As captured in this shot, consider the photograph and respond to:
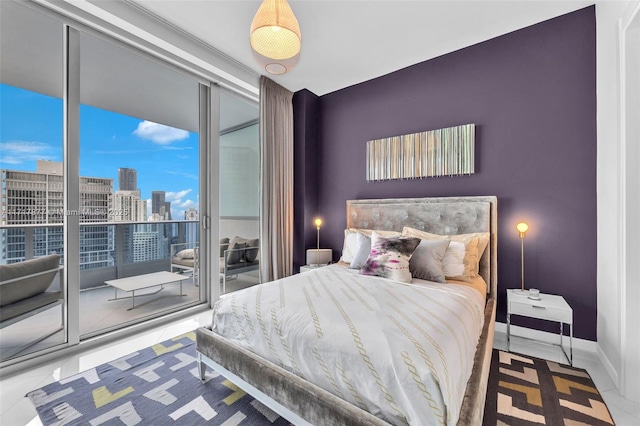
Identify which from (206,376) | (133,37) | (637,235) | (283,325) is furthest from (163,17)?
(637,235)

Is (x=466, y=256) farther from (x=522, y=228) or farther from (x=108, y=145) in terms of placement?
(x=108, y=145)

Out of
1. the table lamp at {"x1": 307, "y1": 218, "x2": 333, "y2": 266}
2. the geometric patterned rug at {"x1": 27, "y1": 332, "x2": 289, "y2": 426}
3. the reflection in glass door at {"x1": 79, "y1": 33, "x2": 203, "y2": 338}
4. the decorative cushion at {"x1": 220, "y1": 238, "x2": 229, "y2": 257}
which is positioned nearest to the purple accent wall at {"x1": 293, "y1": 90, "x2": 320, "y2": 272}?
the table lamp at {"x1": 307, "y1": 218, "x2": 333, "y2": 266}

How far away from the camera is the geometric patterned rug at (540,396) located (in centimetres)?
152

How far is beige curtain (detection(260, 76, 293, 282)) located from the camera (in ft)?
11.3

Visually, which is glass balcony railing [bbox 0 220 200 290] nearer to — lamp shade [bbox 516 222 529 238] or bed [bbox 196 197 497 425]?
bed [bbox 196 197 497 425]

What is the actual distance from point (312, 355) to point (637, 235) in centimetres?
221

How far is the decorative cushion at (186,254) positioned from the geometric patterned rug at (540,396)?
326 cm

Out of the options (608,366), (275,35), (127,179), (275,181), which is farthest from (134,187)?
(608,366)

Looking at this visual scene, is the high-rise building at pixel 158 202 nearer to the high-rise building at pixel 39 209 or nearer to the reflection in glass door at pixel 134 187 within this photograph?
the reflection in glass door at pixel 134 187

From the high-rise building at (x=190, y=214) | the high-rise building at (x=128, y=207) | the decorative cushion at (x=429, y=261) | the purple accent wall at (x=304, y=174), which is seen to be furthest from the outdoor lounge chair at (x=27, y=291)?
the decorative cushion at (x=429, y=261)

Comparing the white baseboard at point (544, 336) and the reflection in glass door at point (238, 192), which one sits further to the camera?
the reflection in glass door at point (238, 192)

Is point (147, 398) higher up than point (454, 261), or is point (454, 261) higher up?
point (454, 261)

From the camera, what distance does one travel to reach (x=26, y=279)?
82.7 inches

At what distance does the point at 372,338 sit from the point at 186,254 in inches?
118
